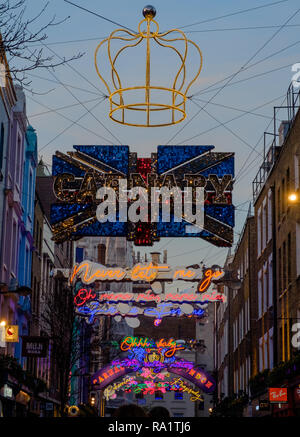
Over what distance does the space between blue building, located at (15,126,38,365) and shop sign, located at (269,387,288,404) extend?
12.2 metres

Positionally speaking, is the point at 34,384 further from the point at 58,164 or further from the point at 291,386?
the point at 58,164

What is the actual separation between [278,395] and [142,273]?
6550 millimetres

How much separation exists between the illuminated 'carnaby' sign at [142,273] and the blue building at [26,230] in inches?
294

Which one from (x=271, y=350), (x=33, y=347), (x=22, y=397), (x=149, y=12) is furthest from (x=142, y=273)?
(x=149, y=12)

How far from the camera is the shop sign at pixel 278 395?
30.4 meters

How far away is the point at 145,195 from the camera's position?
23.1 metres

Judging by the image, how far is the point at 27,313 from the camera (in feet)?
131

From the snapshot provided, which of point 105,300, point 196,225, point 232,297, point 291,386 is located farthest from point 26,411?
point 232,297

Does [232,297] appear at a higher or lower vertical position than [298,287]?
higher

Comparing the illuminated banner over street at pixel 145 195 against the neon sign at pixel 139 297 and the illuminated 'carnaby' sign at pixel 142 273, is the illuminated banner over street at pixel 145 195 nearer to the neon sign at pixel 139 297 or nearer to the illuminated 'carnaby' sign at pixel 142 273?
the illuminated 'carnaby' sign at pixel 142 273
